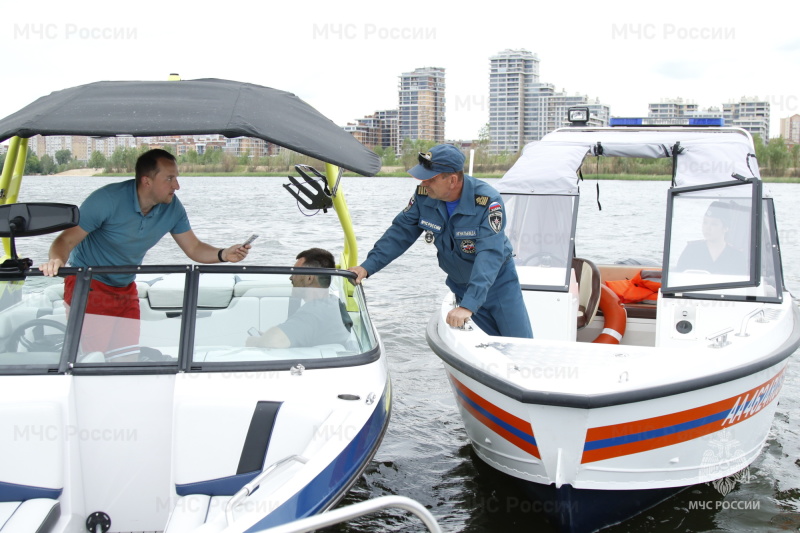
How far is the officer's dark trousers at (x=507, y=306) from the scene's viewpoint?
453 cm

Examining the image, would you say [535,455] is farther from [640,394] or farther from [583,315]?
[583,315]

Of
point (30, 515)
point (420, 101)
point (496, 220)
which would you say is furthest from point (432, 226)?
point (420, 101)

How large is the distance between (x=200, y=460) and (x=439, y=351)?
188 centimetres

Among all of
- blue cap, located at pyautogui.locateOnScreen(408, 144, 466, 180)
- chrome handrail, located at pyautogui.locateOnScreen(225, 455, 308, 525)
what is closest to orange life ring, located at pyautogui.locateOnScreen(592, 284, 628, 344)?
blue cap, located at pyautogui.locateOnScreen(408, 144, 466, 180)

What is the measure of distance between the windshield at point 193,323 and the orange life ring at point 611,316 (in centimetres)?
248

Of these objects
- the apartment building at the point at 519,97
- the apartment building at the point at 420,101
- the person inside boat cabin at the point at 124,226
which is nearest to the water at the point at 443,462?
the person inside boat cabin at the point at 124,226

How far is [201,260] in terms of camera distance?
14.6 feet

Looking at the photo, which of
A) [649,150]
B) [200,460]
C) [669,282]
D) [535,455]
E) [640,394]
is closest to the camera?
[200,460]

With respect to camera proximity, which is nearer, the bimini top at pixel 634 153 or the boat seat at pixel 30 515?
the boat seat at pixel 30 515

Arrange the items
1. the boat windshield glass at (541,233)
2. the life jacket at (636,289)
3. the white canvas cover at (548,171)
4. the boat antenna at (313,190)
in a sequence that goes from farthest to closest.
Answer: the life jacket at (636,289) → the white canvas cover at (548,171) → the boat windshield glass at (541,233) → the boat antenna at (313,190)

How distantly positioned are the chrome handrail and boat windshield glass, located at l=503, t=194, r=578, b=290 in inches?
110

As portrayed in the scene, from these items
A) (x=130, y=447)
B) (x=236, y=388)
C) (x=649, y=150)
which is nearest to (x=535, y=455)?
(x=236, y=388)

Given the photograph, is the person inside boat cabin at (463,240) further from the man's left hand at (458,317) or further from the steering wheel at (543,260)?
the steering wheel at (543,260)

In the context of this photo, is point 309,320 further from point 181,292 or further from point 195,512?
point 195,512
